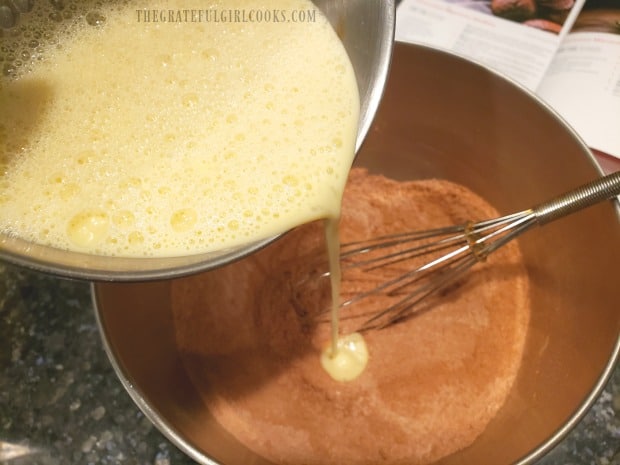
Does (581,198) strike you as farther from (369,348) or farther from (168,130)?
(168,130)

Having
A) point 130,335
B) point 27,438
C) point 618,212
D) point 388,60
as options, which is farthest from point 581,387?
point 27,438

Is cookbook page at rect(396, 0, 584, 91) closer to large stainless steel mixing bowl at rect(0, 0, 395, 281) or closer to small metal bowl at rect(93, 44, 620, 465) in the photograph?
small metal bowl at rect(93, 44, 620, 465)

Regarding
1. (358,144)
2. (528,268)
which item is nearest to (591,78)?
(528,268)

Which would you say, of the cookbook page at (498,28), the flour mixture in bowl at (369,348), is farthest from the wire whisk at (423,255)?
the cookbook page at (498,28)

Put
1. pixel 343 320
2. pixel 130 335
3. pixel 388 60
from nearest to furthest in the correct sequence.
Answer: pixel 388 60
pixel 130 335
pixel 343 320

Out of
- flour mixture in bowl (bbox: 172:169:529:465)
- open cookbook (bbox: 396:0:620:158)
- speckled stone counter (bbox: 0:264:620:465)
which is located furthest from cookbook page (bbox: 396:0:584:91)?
speckled stone counter (bbox: 0:264:620:465)

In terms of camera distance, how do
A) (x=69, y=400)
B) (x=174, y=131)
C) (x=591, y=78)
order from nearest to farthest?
(x=174, y=131) → (x=69, y=400) → (x=591, y=78)

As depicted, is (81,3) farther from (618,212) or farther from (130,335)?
(618,212)
